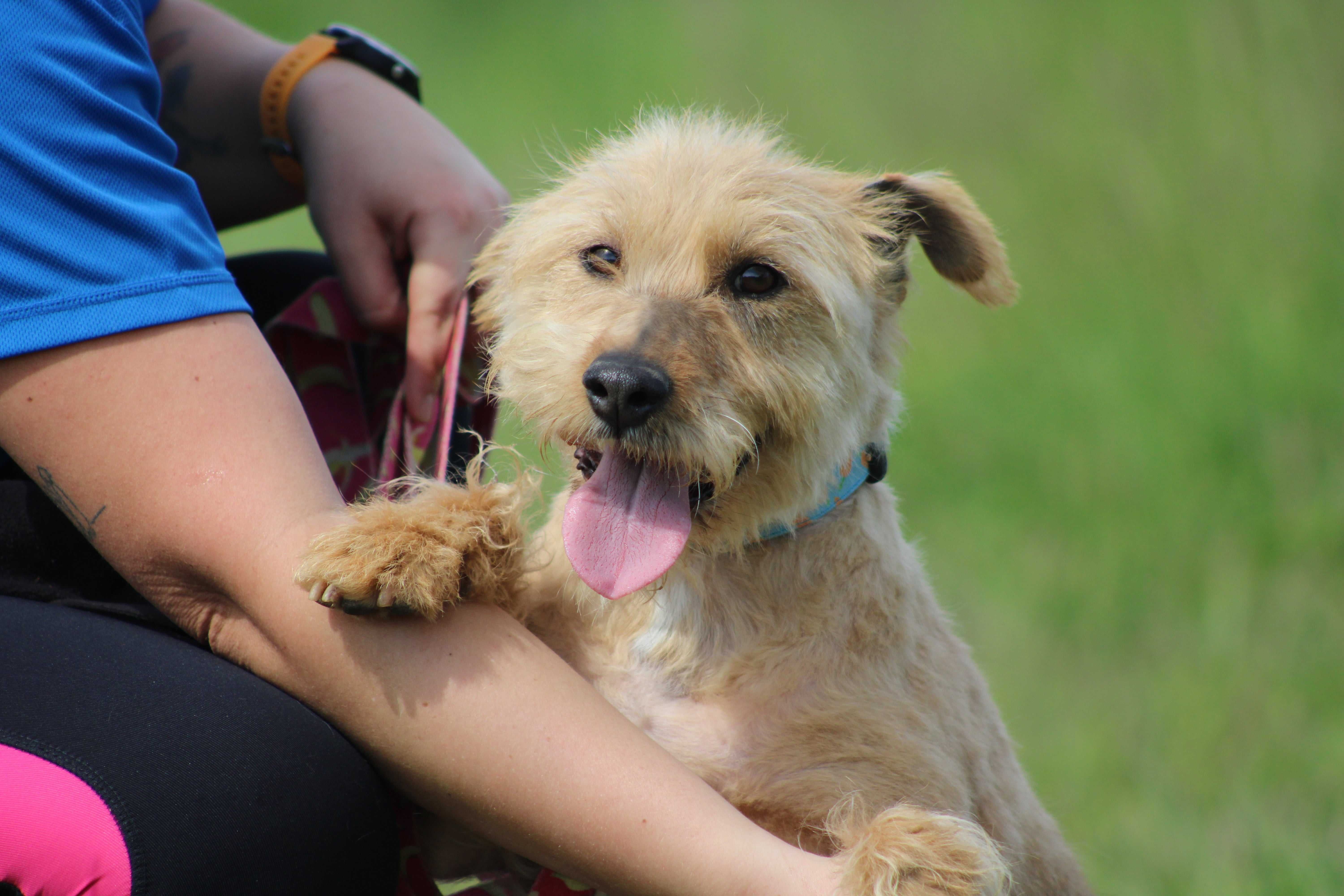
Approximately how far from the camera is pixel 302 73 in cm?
229

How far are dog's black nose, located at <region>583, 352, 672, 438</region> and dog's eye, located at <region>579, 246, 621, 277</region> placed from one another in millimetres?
406

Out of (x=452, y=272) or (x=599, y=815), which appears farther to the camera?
(x=452, y=272)

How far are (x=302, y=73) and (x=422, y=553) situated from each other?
4.22 feet

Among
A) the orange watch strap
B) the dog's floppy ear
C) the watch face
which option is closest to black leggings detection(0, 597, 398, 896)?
the orange watch strap

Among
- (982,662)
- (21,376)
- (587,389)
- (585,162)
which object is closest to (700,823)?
(587,389)

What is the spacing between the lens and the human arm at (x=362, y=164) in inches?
85.4

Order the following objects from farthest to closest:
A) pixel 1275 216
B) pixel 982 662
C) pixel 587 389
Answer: pixel 1275 216 → pixel 982 662 → pixel 587 389

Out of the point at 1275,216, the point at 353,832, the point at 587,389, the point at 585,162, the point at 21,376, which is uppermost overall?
the point at 1275,216

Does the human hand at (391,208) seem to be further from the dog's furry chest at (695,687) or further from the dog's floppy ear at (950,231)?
the dog's floppy ear at (950,231)

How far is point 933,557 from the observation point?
5.96 meters

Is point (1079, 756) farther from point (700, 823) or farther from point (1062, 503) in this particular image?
point (700, 823)

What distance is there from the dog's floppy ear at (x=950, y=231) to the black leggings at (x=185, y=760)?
1.57m

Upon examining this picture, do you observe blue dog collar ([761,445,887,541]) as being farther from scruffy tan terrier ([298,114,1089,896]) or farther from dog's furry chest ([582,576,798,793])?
dog's furry chest ([582,576,798,793])

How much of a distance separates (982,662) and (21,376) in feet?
14.9
